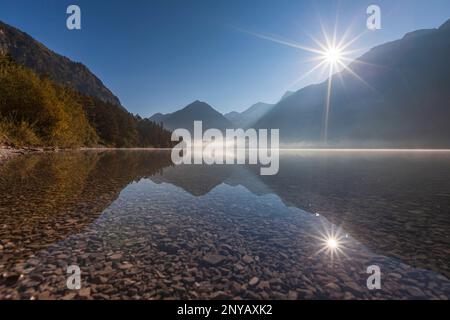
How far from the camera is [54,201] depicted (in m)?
11.9

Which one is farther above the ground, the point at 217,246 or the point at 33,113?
the point at 33,113

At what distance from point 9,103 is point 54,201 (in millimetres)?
64252

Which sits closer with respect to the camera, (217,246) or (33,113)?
(217,246)

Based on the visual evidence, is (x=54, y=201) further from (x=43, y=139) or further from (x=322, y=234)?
(x=43, y=139)

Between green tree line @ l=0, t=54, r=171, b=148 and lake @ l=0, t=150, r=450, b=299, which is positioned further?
green tree line @ l=0, t=54, r=171, b=148

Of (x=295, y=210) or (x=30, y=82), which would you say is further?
(x=30, y=82)

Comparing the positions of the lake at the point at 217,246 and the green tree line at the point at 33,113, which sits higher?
the green tree line at the point at 33,113

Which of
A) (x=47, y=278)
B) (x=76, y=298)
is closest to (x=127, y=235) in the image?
(x=47, y=278)

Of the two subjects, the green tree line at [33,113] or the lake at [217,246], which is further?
the green tree line at [33,113]

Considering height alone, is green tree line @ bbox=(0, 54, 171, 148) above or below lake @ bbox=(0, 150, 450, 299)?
above
